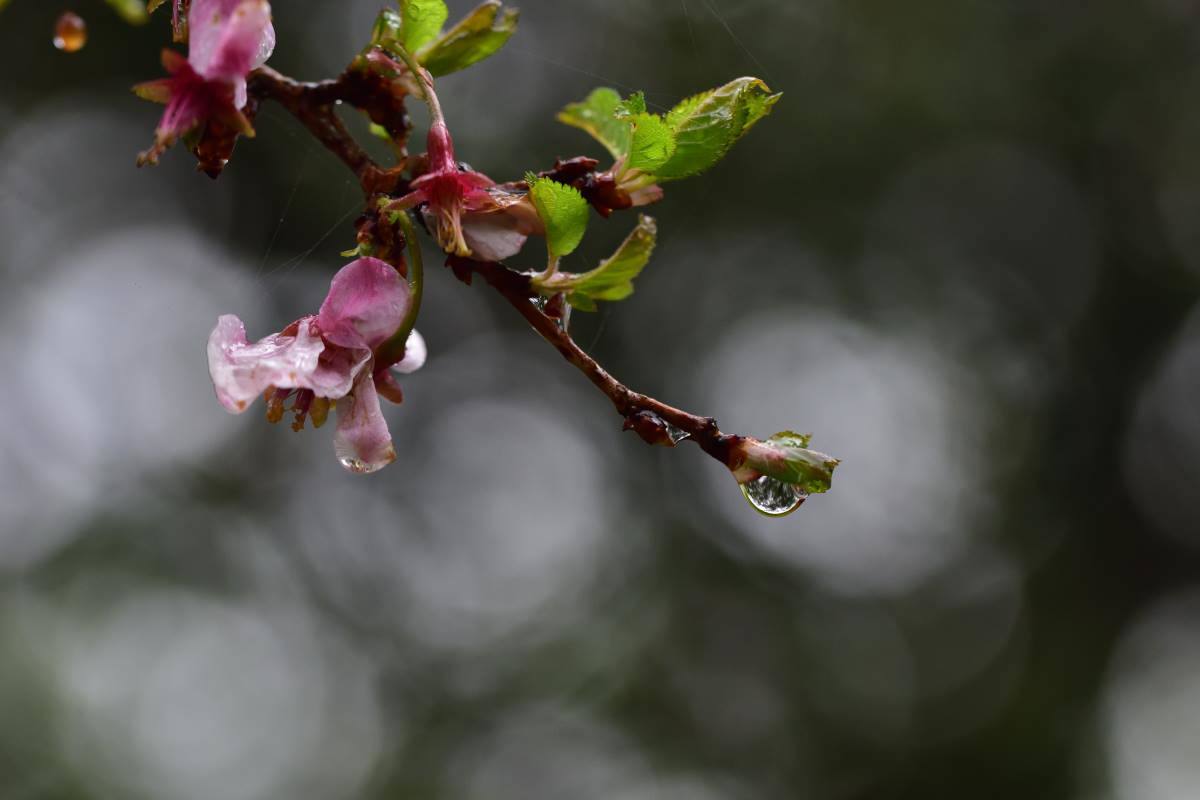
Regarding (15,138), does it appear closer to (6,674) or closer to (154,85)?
(6,674)

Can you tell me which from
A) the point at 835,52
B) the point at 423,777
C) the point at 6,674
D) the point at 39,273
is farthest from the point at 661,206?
the point at 6,674

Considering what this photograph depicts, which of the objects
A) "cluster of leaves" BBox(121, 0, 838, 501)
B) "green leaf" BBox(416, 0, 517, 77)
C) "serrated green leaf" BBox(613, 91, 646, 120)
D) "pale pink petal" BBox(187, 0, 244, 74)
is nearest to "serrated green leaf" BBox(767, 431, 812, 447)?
"cluster of leaves" BBox(121, 0, 838, 501)

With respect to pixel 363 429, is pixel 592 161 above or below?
above

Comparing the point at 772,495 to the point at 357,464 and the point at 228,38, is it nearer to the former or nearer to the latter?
the point at 357,464

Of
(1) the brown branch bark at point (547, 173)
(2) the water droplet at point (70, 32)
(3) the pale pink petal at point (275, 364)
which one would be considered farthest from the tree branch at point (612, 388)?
(2) the water droplet at point (70, 32)

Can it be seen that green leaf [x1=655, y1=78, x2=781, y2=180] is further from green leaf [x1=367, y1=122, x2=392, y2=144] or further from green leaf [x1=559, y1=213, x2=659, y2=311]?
green leaf [x1=367, y1=122, x2=392, y2=144]

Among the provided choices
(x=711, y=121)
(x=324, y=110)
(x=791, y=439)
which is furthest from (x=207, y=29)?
(x=791, y=439)

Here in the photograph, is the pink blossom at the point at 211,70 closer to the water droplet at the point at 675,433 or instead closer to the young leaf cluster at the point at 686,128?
the young leaf cluster at the point at 686,128
